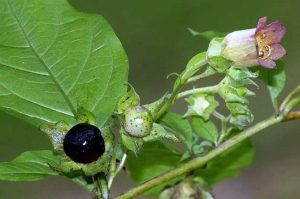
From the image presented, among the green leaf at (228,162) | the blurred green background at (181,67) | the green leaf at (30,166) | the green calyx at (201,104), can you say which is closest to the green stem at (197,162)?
the green calyx at (201,104)

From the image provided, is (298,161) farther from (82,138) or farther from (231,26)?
(82,138)

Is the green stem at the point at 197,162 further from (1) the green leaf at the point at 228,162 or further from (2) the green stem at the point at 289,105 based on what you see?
(1) the green leaf at the point at 228,162

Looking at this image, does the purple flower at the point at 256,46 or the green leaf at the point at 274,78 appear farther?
the green leaf at the point at 274,78

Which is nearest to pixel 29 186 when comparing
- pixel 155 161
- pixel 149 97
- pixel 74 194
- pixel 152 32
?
pixel 74 194

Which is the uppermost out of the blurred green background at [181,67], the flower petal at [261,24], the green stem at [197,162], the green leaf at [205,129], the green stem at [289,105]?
the flower petal at [261,24]

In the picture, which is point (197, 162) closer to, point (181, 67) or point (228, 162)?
point (228, 162)

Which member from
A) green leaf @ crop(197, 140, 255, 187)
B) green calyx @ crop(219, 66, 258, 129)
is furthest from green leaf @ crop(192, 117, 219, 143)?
green leaf @ crop(197, 140, 255, 187)

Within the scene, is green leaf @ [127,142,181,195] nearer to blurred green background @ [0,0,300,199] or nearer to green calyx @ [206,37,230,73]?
green calyx @ [206,37,230,73]
